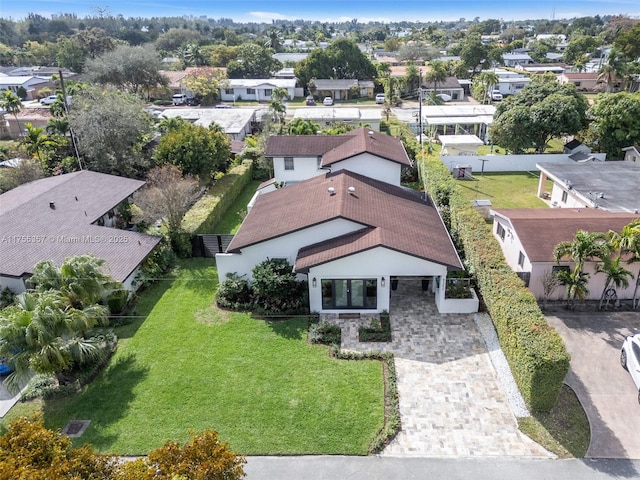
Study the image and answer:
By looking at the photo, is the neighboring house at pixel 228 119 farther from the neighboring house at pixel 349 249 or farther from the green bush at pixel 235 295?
the green bush at pixel 235 295

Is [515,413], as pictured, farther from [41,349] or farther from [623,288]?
[41,349]

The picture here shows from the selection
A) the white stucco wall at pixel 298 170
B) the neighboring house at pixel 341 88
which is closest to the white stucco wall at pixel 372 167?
the white stucco wall at pixel 298 170

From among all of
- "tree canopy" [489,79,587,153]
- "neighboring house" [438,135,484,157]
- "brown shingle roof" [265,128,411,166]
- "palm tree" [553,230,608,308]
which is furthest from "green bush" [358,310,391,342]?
"tree canopy" [489,79,587,153]

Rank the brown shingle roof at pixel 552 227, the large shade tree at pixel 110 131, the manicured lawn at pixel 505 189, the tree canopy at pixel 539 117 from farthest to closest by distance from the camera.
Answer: the tree canopy at pixel 539 117 < the large shade tree at pixel 110 131 < the manicured lawn at pixel 505 189 < the brown shingle roof at pixel 552 227

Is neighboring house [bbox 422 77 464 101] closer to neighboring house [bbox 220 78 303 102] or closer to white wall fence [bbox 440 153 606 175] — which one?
neighboring house [bbox 220 78 303 102]

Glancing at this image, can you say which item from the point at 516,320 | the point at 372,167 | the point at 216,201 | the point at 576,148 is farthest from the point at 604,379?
the point at 576,148

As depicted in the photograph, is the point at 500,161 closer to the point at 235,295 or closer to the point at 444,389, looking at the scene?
the point at 235,295

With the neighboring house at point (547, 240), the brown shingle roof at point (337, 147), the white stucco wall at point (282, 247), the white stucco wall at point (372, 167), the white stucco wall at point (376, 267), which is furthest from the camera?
the brown shingle roof at point (337, 147)
